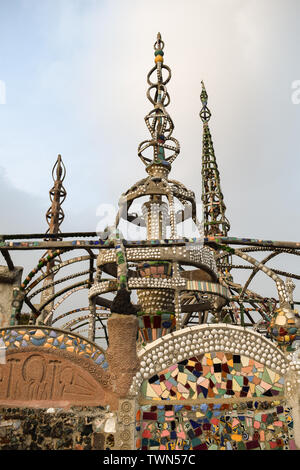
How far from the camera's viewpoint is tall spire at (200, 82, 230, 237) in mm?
25484

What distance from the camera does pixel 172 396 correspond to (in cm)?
511

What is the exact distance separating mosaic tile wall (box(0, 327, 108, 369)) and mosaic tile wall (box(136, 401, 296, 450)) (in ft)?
3.01

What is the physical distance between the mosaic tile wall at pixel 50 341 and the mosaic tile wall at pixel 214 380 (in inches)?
30.0

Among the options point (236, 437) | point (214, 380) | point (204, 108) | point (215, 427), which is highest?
point (204, 108)

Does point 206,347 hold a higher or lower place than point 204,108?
lower

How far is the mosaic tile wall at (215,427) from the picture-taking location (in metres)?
4.93

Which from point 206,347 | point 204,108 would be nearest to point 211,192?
point 204,108

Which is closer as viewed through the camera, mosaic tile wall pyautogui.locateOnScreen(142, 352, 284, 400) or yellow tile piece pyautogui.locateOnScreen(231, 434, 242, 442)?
yellow tile piece pyautogui.locateOnScreen(231, 434, 242, 442)

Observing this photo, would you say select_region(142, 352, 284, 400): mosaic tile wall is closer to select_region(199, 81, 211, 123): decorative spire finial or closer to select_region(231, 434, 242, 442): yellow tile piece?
select_region(231, 434, 242, 442): yellow tile piece

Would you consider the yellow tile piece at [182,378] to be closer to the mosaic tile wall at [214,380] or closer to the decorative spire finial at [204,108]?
the mosaic tile wall at [214,380]

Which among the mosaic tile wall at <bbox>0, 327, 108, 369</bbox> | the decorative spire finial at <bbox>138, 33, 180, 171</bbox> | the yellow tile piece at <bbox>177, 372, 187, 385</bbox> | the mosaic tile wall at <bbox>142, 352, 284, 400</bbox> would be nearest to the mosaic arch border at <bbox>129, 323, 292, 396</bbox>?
the mosaic tile wall at <bbox>142, 352, 284, 400</bbox>

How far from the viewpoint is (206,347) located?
17.6 ft

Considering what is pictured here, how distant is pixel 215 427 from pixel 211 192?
2275 centimetres

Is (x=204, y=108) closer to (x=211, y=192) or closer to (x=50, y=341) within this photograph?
(x=211, y=192)
